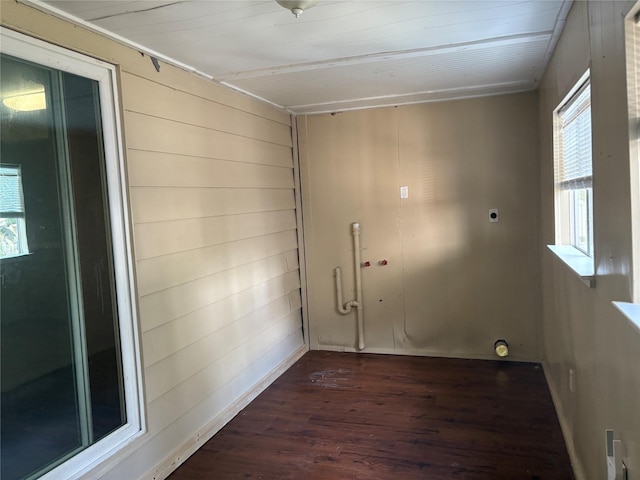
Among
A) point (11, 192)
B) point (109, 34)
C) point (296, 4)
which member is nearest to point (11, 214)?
point (11, 192)

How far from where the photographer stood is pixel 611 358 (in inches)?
61.2

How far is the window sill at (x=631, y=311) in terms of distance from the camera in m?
1.13

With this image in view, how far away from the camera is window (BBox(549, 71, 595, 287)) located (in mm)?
2127

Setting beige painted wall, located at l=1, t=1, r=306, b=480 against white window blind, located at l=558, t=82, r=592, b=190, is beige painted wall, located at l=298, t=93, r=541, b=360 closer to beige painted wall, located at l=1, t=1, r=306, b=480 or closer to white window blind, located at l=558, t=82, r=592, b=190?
beige painted wall, located at l=1, t=1, r=306, b=480

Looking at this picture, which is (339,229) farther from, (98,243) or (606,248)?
(606,248)

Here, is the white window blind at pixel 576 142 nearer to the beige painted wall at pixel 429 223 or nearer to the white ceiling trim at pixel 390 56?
the white ceiling trim at pixel 390 56

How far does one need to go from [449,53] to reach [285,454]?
2.47 meters

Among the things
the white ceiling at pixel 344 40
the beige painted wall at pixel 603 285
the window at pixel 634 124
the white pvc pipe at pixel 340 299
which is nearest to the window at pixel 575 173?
the beige painted wall at pixel 603 285

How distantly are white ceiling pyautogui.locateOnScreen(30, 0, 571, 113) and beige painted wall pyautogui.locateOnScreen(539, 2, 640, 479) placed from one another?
0.33m

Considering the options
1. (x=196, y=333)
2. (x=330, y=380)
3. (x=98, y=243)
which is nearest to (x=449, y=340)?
(x=330, y=380)

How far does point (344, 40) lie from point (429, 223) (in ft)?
6.66

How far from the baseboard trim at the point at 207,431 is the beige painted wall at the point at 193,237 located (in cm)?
2

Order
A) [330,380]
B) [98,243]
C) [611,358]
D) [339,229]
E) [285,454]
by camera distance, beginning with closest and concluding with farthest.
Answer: [611,358] < [98,243] < [285,454] < [330,380] < [339,229]

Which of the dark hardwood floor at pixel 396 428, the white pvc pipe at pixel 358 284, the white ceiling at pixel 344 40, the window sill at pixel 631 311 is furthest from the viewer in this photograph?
the white pvc pipe at pixel 358 284
